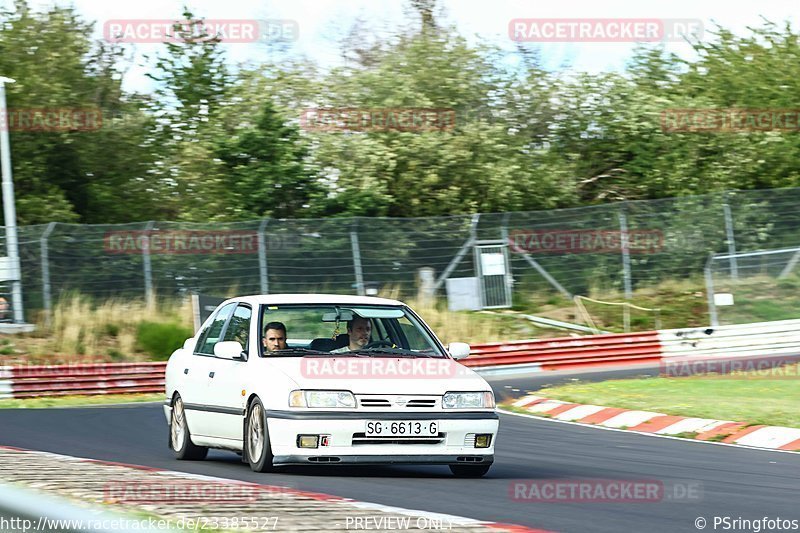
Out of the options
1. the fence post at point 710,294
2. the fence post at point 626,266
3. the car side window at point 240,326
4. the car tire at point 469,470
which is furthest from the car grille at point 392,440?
the fence post at point 626,266

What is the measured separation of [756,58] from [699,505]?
1466 inches

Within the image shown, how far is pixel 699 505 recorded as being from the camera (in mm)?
8047

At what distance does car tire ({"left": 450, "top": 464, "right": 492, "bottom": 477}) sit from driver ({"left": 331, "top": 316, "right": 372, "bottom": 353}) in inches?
50.5

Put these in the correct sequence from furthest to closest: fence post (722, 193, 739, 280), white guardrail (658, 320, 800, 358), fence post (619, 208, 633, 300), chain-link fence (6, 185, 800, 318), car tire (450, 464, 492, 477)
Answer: fence post (722, 193, 739, 280)
fence post (619, 208, 633, 300)
white guardrail (658, 320, 800, 358)
chain-link fence (6, 185, 800, 318)
car tire (450, 464, 492, 477)

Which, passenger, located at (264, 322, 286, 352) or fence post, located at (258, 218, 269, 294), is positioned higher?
fence post, located at (258, 218, 269, 294)

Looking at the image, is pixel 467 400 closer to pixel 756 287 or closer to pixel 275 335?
pixel 275 335

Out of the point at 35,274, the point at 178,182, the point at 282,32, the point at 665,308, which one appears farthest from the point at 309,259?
the point at 282,32

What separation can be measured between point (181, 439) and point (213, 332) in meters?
0.97

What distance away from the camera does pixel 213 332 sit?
11.5 metres

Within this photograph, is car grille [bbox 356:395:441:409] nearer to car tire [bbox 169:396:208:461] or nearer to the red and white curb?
car tire [bbox 169:396:208:461]

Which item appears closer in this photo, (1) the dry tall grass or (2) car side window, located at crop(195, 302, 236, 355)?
(2) car side window, located at crop(195, 302, 236, 355)

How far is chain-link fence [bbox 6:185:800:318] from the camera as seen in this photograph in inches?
1083

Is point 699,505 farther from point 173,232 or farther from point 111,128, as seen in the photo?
point 111,128

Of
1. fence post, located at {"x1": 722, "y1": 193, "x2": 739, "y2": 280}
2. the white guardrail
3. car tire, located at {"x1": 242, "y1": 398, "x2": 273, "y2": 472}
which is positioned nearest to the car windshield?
car tire, located at {"x1": 242, "y1": 398, "x2": 273, "y2": 472}
